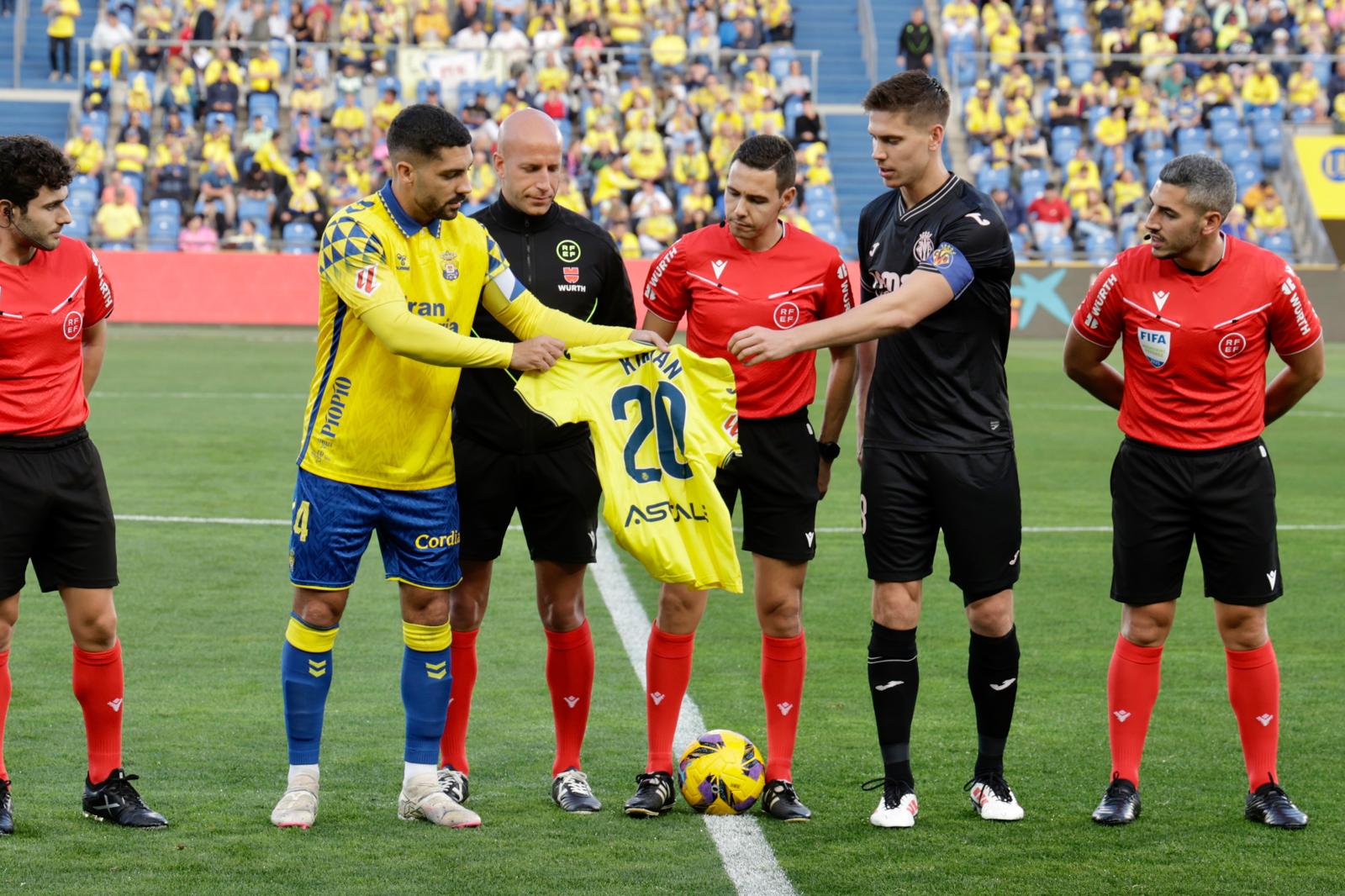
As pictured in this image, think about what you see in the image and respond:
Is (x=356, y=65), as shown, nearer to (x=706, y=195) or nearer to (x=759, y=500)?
(x=706, y=195)

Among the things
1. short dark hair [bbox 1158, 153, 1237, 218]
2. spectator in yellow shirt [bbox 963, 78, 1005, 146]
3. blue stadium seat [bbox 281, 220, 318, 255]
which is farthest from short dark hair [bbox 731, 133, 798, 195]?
spectator in yellow shirt [bbox 963, 78, 1005, 146]

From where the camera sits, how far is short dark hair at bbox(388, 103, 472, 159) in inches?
200

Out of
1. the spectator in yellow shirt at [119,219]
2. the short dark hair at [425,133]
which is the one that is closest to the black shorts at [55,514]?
the short dark hair at [425,133]

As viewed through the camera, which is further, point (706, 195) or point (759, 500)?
point (706, 195)

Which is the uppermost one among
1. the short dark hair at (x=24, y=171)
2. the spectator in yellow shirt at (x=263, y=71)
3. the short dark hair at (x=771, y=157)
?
the short dark hair at (x=771, y=157)

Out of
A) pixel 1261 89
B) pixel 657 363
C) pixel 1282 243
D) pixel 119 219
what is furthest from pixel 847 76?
pixel 657 363

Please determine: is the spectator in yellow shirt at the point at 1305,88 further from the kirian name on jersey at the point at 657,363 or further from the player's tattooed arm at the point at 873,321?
the kirian name on jersey at the point at 657,363

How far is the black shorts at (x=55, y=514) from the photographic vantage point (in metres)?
5.05

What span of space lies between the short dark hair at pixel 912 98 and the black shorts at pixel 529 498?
151 cm

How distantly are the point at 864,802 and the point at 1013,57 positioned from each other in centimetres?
2838

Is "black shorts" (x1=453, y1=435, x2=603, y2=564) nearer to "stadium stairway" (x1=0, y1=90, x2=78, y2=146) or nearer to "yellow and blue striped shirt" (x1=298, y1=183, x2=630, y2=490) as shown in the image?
"yellow and blue striped shirt" (x1=298, y1=183, x2=630, y2=490)

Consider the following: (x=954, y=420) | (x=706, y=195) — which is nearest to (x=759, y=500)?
(x=954, y=420)

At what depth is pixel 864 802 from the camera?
5539 mm

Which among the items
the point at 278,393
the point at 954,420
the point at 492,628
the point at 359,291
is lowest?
the point at 278,393
